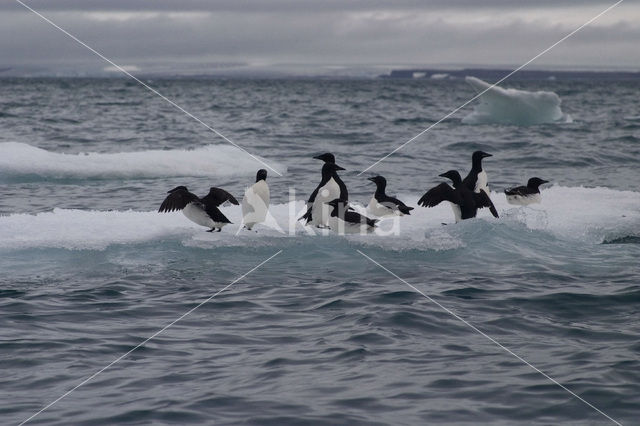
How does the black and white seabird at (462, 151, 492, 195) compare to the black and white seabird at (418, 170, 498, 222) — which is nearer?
the black and white seabird at (418, 170, 498, 222)

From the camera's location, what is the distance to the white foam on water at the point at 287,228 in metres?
10.4

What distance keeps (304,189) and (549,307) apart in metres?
9.50

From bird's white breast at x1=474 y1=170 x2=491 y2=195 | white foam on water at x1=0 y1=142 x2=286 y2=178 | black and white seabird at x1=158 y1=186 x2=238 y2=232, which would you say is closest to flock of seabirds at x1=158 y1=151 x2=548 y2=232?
black and white seabird at x1=158 y1=186 x2=238 y2=232

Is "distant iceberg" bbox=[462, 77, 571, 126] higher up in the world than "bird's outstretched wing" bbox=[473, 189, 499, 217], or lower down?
higher up

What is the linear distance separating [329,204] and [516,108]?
26.5 metres

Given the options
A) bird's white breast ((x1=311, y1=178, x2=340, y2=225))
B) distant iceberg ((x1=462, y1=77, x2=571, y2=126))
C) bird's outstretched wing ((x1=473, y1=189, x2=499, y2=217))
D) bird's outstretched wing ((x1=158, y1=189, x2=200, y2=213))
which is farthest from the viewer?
distant iceberg ((x1=462, y1=77, x2=571, y2=126))

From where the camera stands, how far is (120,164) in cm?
1945

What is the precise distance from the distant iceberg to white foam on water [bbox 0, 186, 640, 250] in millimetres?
21790

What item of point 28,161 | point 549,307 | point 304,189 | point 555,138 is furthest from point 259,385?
point 555,138

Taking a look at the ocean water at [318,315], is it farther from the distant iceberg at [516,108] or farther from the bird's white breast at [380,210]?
the distant iceberg at [516,108]

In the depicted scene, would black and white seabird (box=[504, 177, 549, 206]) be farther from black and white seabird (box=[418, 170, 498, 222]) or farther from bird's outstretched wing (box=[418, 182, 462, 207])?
bird's outstretched wing (box=[418, 182, 462, 207])

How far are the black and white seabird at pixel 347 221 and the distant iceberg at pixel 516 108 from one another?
23.6m

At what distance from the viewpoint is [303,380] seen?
608cm

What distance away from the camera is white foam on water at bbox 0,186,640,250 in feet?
34.0
